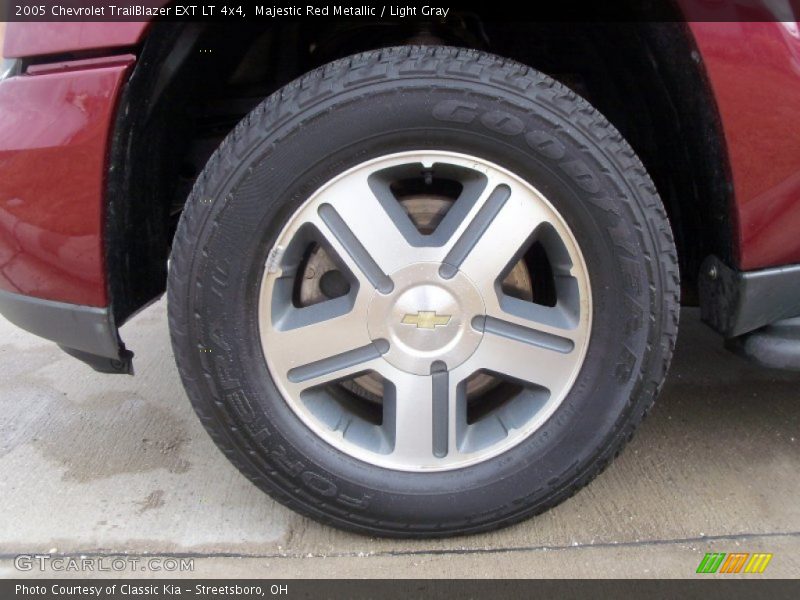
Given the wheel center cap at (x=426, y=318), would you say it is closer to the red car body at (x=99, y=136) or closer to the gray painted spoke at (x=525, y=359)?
the gray painted spoke at (x=525, y=359)

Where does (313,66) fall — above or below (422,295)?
above

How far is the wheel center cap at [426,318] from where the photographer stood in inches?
62.6

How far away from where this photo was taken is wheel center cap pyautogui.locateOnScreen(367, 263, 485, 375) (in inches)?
62.6

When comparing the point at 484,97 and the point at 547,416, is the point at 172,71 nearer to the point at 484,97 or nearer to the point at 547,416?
the point at 484,97

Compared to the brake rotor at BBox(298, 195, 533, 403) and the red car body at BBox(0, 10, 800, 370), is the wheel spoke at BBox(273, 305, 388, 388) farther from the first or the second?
the red car body at BBox(0, 10, 800, 370)

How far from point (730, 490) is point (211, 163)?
1.58 metres

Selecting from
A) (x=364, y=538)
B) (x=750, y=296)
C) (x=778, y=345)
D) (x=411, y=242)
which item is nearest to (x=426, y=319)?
(x=411, y=242)

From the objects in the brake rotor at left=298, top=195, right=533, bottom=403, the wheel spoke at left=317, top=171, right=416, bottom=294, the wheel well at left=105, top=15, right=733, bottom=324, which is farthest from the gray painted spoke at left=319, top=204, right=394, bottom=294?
the wheel well at left=105, top=15, right=733, bottom=324

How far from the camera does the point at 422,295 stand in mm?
1598

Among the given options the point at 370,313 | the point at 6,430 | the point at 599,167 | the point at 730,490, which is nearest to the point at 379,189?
the point at 370,313

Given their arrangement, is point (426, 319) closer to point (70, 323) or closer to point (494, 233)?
point (494, 233)

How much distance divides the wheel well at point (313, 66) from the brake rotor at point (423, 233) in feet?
1.47

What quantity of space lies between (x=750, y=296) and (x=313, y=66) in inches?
52.9

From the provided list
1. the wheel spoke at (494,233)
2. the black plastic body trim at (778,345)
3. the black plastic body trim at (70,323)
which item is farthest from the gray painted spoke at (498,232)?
the black plastic body trim at (70,323)
